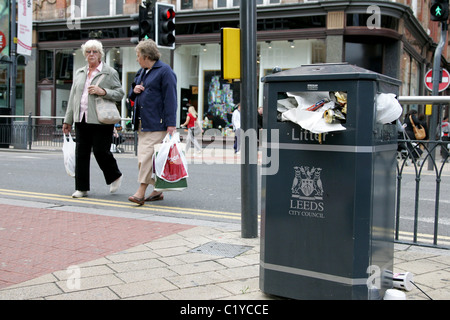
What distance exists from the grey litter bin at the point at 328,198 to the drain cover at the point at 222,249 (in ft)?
3.41

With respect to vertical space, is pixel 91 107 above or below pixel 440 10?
below

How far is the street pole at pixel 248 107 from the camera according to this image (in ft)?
14.9

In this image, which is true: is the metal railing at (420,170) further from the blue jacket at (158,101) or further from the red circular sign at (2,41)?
the red circular sign at (2,41)

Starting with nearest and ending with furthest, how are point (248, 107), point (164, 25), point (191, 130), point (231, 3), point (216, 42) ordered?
point (248, 107), point (164, 25), point (191, 130), point (231, 3), point (216, 42)

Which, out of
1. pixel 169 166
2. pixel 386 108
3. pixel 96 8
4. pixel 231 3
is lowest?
pixel 169 166

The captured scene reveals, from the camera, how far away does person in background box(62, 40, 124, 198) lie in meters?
6.59

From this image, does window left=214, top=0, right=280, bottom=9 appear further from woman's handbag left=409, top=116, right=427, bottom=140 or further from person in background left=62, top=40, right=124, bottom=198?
person in background left=62, top=40, right=124, bottom=198

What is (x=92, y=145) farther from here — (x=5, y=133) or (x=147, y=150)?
(x=5, y=133)

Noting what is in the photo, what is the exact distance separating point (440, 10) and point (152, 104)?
940cm

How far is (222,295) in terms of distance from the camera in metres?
3.19

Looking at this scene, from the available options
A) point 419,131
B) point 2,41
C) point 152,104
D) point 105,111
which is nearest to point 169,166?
point 152,104

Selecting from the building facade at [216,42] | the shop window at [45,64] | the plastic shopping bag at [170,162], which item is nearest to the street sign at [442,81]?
the building facade at [216,42]

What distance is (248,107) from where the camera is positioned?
463 cm

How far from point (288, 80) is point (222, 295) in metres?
1.42
